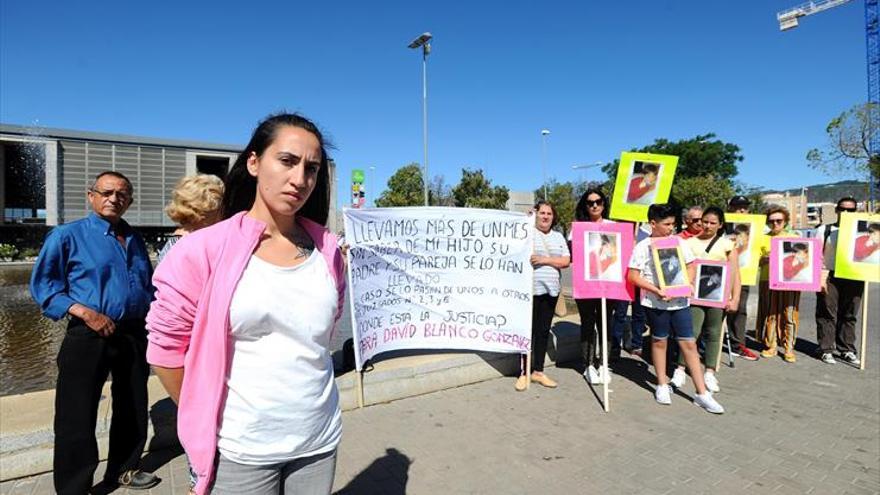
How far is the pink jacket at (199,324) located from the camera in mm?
1449

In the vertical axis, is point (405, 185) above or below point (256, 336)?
above

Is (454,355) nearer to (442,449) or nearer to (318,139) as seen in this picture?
(442,449)

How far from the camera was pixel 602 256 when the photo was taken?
5.11m

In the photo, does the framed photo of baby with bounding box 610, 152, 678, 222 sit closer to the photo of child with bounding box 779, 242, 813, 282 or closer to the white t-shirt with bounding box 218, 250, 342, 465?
the photo of child with bounding box 779, 242, 813, 282

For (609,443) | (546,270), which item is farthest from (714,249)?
(609,443)

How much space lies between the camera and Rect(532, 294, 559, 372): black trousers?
211 inches

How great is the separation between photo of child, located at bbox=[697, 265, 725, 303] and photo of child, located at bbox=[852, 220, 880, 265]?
2.51 m

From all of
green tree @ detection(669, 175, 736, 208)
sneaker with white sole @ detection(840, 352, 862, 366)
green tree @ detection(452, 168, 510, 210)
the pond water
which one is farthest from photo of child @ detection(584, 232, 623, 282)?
green tree @ detection(669, 175, 736, 208)

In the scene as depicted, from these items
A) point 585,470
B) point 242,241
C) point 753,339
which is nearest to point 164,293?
point 242,241

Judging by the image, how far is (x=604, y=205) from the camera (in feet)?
18.4

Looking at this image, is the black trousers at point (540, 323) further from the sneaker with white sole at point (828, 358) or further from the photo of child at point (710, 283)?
the sneaker with white sole at point (828, 358)

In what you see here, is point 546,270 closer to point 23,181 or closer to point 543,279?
point 543,279

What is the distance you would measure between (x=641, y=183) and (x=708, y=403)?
2648 millimetres

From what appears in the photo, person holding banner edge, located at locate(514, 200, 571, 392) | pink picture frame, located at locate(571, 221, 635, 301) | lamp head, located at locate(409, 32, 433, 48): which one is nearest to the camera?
pink picture frame, located at locate(571, 221, 635, 301)
